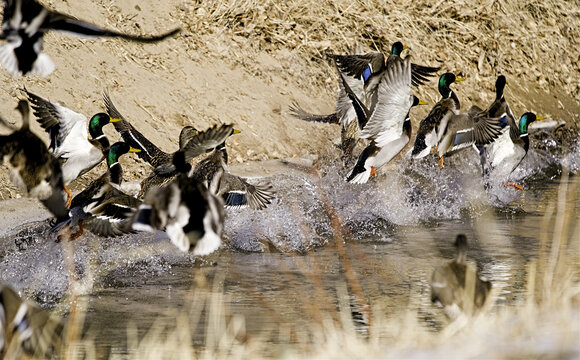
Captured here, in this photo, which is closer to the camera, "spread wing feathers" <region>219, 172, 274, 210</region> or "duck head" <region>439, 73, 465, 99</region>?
"spread wing feathers" <region>219, 172, 274, 210</region>

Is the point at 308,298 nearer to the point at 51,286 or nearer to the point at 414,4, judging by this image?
the point at 51,286

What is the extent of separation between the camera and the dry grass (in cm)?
1223

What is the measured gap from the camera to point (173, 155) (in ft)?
18.6

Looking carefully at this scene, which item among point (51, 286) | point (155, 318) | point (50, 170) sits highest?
point (50, 170)

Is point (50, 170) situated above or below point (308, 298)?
above

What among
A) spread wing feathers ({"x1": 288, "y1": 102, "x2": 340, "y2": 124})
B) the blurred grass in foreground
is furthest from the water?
spread wing feathers ({"x1": 288, "y1": 102, "x2": 340, "y2": 124})

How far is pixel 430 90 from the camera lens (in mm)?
13266

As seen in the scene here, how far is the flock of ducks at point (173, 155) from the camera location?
419cm

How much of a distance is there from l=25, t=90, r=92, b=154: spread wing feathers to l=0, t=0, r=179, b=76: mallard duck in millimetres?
2955

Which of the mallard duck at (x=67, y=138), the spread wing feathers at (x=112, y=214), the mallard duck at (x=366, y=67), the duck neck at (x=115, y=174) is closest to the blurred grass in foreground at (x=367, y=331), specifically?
the spread wing feathers at (x=112, y=214)

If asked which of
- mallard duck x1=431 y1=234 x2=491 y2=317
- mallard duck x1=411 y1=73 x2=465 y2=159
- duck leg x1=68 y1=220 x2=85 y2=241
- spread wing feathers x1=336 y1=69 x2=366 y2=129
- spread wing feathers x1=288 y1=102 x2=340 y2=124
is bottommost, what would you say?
duck leg x1=68 y1=220 x2=85 y2=241

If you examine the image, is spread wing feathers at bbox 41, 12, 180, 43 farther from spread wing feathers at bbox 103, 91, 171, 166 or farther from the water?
spread wing feathers at bbox 103, 91, 171, 166

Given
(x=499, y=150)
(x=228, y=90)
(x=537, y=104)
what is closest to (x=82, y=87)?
(x=228, y=90)

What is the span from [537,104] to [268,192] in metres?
7.99
